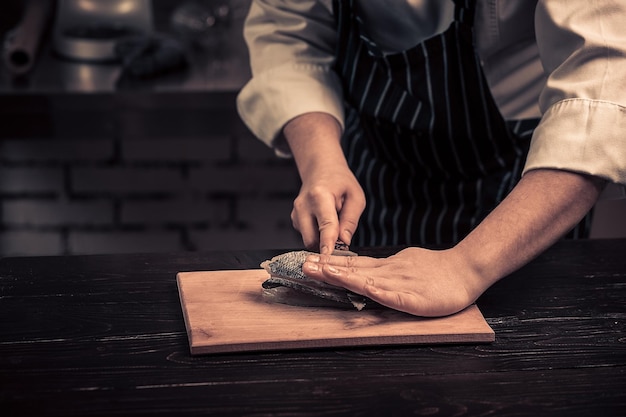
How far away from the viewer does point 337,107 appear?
5.65ft

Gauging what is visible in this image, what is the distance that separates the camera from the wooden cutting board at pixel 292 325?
1.18 meters

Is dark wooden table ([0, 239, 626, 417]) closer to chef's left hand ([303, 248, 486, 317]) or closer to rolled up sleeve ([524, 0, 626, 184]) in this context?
chef's left hand ([303, 248, 486, 317])

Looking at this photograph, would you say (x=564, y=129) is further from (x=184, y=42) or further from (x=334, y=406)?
(x=184, y=42)

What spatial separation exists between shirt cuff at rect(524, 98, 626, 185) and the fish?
319mm

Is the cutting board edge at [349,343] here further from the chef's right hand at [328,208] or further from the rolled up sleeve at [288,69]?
the rolled up sleeve at [288,69]

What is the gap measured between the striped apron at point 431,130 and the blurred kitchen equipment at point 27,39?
1063mm

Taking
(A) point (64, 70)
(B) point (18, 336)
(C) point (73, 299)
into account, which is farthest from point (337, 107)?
(A) point (64, 70)

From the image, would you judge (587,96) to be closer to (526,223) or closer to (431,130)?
(526,223)

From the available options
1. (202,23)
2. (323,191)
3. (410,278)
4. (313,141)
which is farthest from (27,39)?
(410,278)

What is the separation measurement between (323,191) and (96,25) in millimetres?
1560

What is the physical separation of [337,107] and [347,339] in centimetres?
63

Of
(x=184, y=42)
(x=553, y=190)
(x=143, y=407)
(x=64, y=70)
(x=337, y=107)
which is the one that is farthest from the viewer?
(x=184, y=42)

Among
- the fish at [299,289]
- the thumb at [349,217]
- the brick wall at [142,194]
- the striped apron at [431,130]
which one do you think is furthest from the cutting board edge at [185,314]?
the brick wall at [142,194]

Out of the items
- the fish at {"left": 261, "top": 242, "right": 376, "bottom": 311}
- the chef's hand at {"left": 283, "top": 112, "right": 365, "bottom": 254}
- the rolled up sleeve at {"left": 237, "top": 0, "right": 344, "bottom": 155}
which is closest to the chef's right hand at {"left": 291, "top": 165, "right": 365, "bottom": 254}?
the chef's hand at {"left": 283, "top": 112, "right": 365, "bottom": 254}
